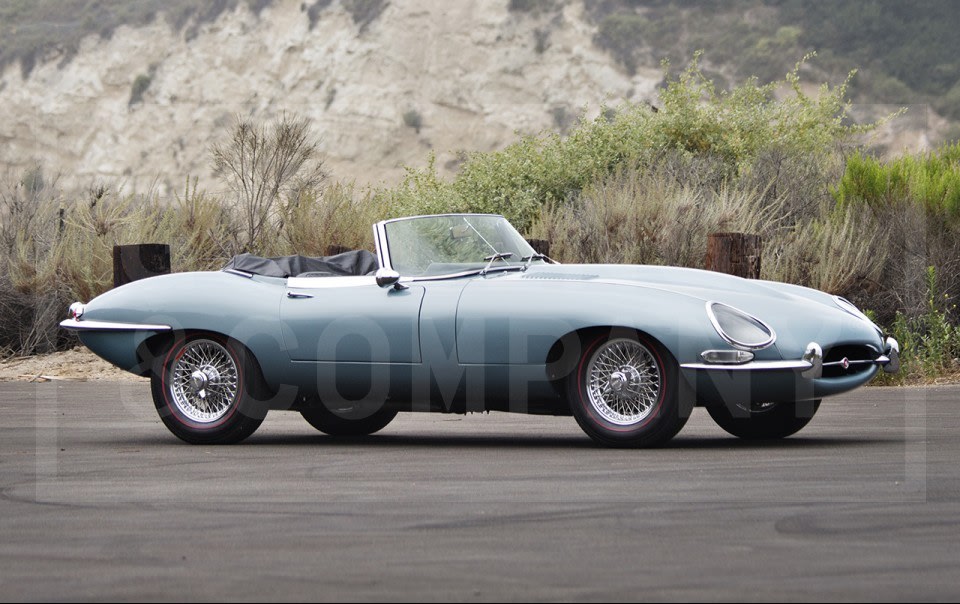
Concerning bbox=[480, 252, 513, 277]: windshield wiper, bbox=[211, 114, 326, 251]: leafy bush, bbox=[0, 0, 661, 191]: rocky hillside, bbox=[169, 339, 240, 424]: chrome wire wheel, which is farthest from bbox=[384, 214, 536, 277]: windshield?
bbox=[0, 0, 661, 191]: rocky hillside

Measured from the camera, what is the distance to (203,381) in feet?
31.9

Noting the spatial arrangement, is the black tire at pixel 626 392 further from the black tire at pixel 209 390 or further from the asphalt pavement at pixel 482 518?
the black tire at pixel 209 390

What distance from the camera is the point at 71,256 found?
19.2m

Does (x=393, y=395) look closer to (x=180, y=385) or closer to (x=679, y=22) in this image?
(x=180, y=385)

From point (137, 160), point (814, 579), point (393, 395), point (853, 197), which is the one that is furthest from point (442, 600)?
point (137, 160)

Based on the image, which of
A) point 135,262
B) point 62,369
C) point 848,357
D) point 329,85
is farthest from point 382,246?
point 329,85

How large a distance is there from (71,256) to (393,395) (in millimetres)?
10856

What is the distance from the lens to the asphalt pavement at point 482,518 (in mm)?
4914

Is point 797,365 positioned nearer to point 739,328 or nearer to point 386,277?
point 739,328

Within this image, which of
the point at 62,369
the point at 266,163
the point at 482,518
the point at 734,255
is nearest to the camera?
the point at 482,518

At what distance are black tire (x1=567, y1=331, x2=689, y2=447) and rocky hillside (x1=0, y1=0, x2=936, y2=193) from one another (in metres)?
49.3

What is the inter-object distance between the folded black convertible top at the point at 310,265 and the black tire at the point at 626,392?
78.9 inches

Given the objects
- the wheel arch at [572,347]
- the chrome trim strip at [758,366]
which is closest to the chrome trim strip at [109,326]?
the wheel arch at [572,347]

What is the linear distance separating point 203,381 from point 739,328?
3416mm
